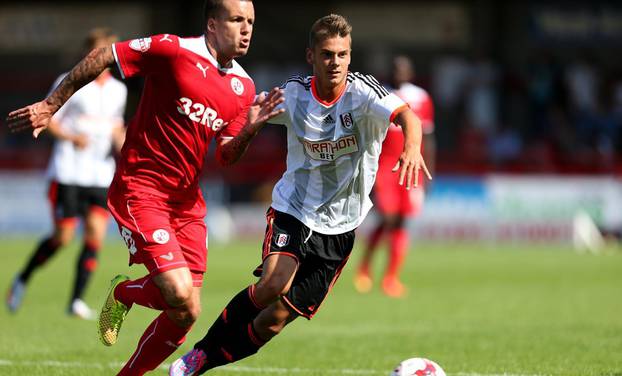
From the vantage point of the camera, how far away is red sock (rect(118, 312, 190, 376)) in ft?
22.7

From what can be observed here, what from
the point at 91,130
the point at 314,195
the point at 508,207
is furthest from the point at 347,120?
the point at 508,207

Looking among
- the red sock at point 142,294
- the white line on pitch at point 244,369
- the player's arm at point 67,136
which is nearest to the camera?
the red sock at point 142,294

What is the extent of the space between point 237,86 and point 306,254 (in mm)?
1142

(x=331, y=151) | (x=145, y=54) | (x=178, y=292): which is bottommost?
(x=178, y=292)

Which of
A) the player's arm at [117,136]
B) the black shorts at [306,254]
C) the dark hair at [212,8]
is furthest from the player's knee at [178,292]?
the player's arm at [117,136]

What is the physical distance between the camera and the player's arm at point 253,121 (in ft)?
21.7

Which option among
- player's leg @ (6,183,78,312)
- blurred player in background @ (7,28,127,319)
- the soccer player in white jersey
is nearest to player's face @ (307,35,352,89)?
the soccer player in white jersey

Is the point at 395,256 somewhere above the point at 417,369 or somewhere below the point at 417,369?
below

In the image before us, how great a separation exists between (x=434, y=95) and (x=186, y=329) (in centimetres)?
2195

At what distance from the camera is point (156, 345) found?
6906mm

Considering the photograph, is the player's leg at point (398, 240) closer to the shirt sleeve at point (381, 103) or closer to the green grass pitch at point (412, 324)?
the green grass pitch at point (412, 324)

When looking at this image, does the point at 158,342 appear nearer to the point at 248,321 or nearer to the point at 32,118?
the point at 248,321

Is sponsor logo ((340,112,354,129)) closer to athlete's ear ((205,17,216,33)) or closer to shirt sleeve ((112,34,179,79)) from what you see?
athlete's ear ((205,17,216,33))

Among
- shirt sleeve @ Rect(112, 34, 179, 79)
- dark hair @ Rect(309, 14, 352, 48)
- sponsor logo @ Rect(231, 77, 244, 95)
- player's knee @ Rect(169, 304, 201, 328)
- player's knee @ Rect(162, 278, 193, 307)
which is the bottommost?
player's knee @ Rect(169, 304, 201, 328)
